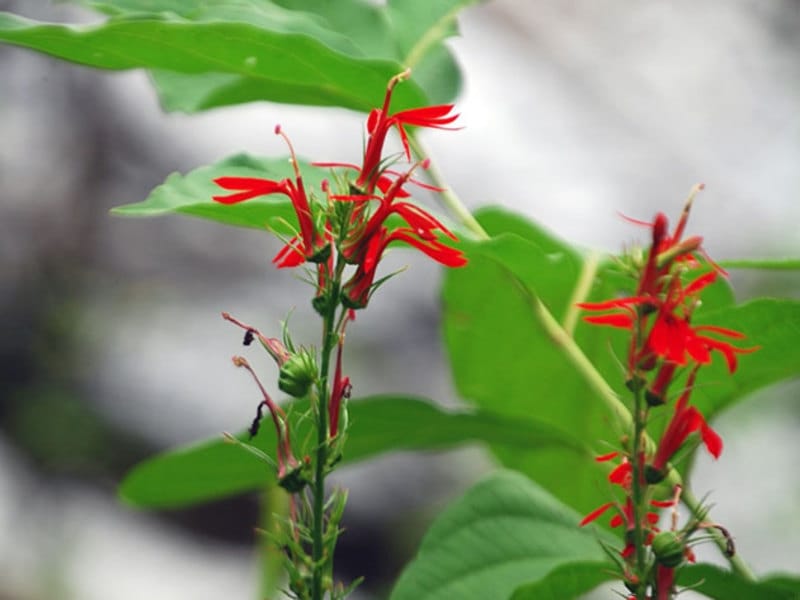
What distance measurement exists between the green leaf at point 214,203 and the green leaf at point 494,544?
179 millimetres

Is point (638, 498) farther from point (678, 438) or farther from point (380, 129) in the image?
point (380, 129)

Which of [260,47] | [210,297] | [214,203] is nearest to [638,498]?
[214,203]

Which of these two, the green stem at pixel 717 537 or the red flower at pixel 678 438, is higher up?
the red flower at pixel 678 438

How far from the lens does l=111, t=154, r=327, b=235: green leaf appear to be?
22.6 inches

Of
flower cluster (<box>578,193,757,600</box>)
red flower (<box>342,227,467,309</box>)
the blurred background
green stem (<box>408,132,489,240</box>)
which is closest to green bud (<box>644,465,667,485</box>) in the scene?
flower cluster (<box>578,193,757,600</box>)

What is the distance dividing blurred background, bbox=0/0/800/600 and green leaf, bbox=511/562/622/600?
1700 millimetres

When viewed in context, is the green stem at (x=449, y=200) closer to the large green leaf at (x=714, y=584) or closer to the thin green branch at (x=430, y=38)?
the thin green branch at (x=430, y=38)

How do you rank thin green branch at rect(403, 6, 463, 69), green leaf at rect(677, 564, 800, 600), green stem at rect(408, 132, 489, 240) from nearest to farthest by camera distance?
green leaf at rect(677, 564, 800, 600)
green stem at rect(408, 132, 489, 240)
thin green branch at rect(403, 6, 463, 69)

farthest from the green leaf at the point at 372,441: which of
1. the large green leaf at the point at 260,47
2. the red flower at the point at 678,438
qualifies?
the red flower at the point at 678,438

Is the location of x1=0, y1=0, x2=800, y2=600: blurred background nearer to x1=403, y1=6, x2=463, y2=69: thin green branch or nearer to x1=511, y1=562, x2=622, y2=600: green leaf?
x1=403, y1=6, x2=463, y2=69: thin green branch

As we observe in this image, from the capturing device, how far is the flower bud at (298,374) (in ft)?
1.48

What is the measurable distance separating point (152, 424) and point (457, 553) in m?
2.30

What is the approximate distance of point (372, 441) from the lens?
80 cm

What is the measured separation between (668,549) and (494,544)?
23 centimetres
